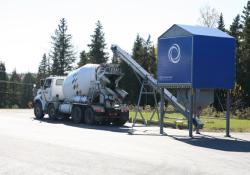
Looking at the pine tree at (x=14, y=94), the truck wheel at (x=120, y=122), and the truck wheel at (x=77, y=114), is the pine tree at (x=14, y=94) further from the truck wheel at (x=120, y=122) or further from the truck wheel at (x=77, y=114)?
the truck wheel at (x=120, y=122)

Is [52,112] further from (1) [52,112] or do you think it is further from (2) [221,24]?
(2) [221,24]

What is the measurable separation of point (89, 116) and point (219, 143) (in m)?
11.2

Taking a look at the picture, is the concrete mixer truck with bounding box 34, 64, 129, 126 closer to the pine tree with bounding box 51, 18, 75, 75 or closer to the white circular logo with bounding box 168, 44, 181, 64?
the white circular logo with bounding box 168, 44, 181, 64

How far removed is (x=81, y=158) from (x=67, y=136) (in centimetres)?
686

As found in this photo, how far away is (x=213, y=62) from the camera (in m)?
22.8

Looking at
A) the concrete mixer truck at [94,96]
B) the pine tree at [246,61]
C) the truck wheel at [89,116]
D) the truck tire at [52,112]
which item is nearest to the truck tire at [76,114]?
the concrete mixer truck at [94,96]

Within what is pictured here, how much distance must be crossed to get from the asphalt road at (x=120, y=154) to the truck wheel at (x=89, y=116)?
7.60 m

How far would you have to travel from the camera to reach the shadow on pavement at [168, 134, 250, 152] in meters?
17.8

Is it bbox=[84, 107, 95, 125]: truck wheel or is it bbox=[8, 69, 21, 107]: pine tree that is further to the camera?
bbox=[8, 69, 21, 107]: pine tree

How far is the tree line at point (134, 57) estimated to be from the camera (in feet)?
203

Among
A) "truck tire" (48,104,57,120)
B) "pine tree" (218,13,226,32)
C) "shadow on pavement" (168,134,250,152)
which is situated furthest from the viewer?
"pine tree" (218,13,226,32)

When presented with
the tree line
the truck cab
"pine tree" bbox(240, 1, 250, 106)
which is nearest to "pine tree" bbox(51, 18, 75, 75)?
the tree line

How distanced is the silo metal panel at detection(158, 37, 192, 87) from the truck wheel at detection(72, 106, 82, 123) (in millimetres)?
7088

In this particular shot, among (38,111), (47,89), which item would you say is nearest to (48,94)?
(47,89)
